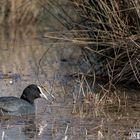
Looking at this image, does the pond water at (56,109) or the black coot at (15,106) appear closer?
the pond water at (56,109)

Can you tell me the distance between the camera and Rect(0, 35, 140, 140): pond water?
762cm

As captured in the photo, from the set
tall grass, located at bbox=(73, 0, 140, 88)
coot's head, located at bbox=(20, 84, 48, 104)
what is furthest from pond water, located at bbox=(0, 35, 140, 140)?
tall grass, located at bbox=(73, 0, 140, 88)

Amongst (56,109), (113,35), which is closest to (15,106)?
(56,109)

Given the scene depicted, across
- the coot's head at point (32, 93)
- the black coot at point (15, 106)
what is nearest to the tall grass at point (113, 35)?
the coot's head at point (32, 93)

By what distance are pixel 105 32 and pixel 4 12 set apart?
388 inches

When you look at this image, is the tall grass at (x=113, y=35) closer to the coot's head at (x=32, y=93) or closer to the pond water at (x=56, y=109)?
the pond water at (x=56, y=109)

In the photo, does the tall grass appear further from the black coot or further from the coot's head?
the black coot

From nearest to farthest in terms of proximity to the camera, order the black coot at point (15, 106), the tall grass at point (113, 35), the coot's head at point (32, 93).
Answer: the black coot at point (15, 106) < the coot's head at point (32, 93) < the tall grass at point (113, 35)

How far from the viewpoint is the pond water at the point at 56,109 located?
25.0 ft

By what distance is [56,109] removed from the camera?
355 inches

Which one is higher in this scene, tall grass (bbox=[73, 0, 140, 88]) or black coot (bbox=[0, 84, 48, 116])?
tall grass (bbox=[73, 0, 140, 88])

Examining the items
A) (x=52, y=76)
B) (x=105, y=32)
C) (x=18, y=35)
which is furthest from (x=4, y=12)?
(x=105, y=32)

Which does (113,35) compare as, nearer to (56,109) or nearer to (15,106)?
(56,109)

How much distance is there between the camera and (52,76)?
37.2ft
